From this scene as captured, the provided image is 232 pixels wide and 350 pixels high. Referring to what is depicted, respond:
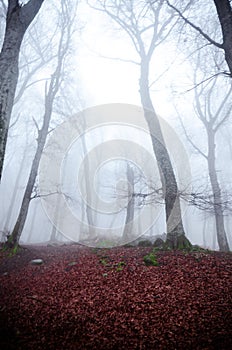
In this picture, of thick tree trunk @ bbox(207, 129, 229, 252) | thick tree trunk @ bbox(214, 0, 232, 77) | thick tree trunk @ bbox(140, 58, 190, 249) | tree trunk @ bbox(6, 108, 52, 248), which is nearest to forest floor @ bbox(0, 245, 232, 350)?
thick tree trunk @ bbox(140, 58, 190, 249)

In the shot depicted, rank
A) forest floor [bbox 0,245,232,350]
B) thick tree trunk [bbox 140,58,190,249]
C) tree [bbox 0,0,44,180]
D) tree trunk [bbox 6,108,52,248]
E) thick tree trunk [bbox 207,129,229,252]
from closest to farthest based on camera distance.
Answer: forest floor [bbox 0,245,232,350] < tree [bbox 0,0,44,180] < thick tree trunk [bbox 140,58,190,249] < tree trunk [bbox 6,108,52,248] < thick tree trunk [bbox 207,129,229,252]

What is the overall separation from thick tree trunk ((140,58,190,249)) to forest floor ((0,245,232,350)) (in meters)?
1.18

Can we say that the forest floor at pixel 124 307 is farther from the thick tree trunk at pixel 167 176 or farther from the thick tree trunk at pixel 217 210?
the thick tree trunk at pixel 217 210

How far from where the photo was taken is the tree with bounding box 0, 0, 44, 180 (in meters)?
3.37

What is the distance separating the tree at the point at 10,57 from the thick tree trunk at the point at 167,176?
16.2ft

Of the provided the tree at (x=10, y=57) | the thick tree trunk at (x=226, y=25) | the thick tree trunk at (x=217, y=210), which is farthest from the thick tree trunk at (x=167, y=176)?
the tree at (x=10, y=57)

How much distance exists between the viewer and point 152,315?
8.80 ft

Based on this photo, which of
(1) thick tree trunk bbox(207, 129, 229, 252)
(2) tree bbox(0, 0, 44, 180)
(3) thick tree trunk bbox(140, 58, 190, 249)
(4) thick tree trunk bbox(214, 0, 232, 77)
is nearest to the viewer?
(2) tree bbox(0, 0, 44, 180)

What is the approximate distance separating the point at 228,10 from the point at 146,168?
1318 cm

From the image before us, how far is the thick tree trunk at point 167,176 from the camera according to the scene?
5.80 metres

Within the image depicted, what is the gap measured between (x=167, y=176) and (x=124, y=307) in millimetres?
4400

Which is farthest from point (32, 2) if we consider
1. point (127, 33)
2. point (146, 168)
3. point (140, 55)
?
point (146, 168)

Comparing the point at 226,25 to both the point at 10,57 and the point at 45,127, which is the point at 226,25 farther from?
the point at 45,127

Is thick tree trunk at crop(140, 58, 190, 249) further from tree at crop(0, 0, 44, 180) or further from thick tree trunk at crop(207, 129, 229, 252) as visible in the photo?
tree at crop(0, 0, 44, 180)
